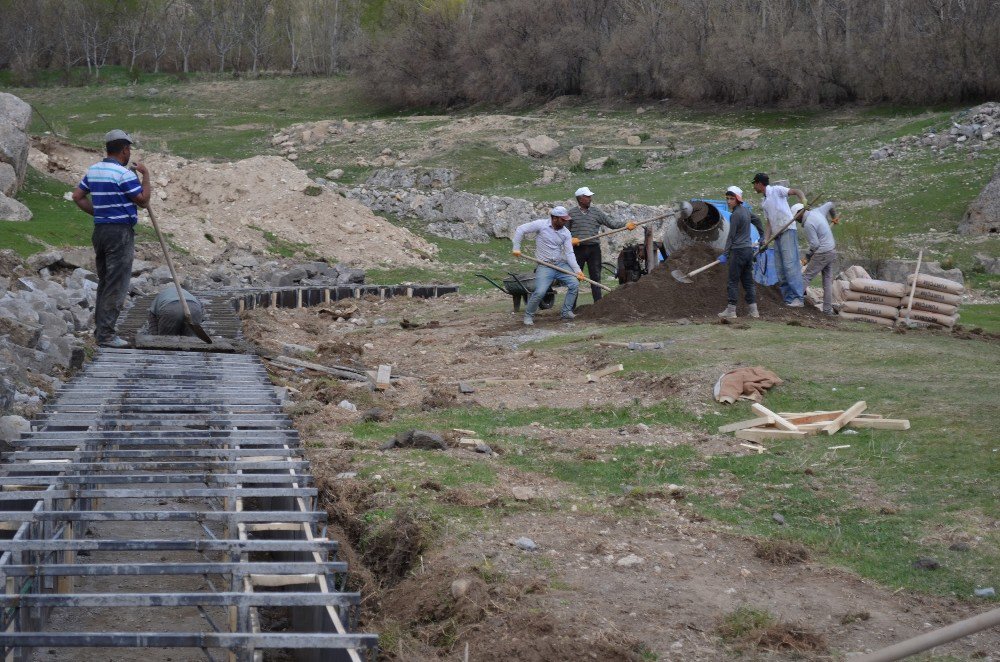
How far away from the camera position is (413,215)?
116ft

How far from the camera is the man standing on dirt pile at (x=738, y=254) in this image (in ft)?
50.1

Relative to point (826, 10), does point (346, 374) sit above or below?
below

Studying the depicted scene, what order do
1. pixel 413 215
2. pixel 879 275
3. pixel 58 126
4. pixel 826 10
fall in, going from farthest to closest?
pixel 826 10
pixel 58 126
pixel 413 215
pixel 879 275

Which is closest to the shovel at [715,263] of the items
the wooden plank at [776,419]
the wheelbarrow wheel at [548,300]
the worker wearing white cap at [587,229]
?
the worker wearing white cap at [587,229]

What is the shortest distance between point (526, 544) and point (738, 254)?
30.5ft

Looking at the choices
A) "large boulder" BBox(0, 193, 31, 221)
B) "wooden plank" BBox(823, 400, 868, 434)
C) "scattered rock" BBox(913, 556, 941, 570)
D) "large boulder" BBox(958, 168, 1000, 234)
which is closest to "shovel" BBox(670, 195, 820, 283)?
"wooden plank" BBox(823, 400, 868, 434)

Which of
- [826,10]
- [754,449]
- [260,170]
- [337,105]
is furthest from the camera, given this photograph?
[337,105]

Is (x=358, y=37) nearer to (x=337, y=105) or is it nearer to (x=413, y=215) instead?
(x=337, y=105)

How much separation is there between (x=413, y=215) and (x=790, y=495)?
92.2 ft

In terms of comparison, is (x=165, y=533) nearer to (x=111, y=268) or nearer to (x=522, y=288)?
(x=111, y=268)

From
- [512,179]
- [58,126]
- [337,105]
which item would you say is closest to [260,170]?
[512,179]

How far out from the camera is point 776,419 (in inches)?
395

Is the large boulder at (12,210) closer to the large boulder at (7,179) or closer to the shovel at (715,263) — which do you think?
the large boulder at (7,179)

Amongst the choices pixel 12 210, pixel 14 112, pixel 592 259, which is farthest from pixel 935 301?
pixel 14 112
